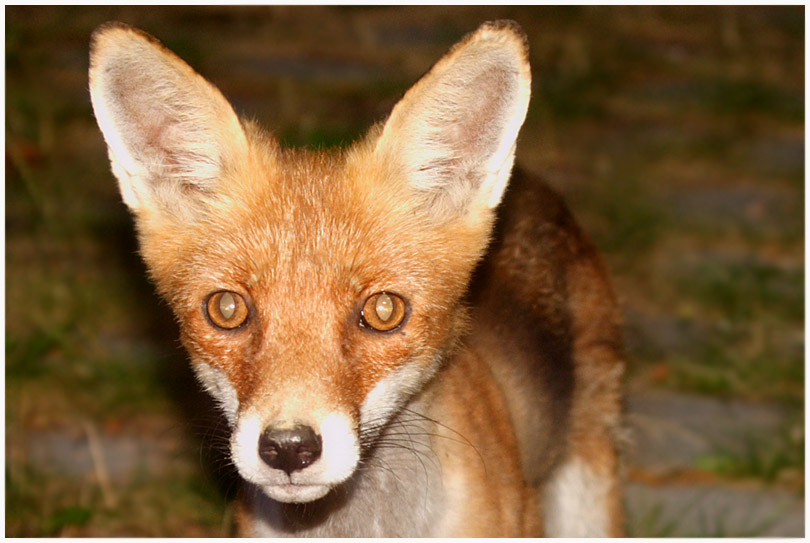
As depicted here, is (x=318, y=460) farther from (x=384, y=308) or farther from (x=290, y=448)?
(x=384, y=308)

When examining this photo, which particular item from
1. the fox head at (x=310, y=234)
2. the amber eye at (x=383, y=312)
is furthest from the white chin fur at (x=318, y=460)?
the amber eye at (x=383, y=312)

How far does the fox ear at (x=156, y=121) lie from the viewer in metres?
3.24

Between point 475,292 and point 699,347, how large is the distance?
2677 mm

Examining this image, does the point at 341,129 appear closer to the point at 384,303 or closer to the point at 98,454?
the point at 98,454

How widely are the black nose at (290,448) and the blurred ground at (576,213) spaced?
123 cm

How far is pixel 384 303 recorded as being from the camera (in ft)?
10.6

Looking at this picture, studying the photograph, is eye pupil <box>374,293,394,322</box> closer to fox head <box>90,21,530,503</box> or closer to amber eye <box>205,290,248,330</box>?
fox head <box>90,21,530,503</box>

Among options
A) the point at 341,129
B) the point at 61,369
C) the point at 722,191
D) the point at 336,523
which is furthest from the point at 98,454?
the point at 722,191

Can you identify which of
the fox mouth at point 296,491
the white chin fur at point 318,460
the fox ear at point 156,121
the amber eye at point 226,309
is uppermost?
the fox ear at point 156,121

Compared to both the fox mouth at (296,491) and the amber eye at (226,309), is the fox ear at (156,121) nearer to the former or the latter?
the amber eye at (226,309)

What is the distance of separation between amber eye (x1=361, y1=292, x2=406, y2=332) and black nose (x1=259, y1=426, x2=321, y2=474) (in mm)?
421

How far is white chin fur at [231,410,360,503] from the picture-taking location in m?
2.93

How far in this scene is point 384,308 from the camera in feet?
10.6

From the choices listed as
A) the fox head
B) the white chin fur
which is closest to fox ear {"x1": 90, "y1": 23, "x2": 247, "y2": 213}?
the fox head
